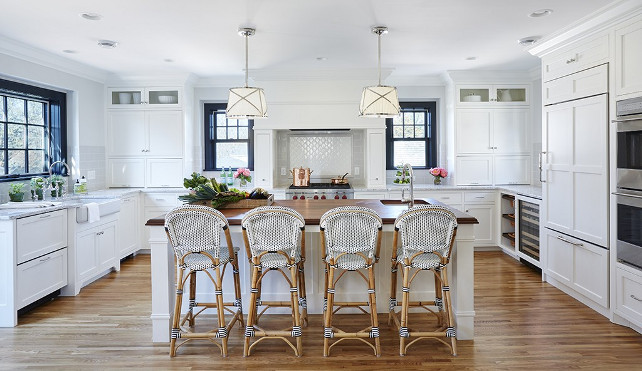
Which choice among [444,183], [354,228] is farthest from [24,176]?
[444,183]

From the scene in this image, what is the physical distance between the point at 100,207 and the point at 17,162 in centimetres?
112

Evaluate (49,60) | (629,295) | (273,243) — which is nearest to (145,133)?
(49,60)

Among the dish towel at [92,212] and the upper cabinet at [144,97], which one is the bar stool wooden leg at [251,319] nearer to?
the dish towel at [92,212]

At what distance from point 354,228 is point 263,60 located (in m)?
3.41

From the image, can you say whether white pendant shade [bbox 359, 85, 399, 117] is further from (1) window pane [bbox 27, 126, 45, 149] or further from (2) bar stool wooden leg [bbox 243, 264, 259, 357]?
(1) window pane [bbox 27, 126, 45, 149]

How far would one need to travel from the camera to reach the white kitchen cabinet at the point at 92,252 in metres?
4.90

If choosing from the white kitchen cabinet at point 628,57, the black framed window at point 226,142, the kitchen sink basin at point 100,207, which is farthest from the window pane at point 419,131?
the kitchen sink basin at point 100,207

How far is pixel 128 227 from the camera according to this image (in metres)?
6.41

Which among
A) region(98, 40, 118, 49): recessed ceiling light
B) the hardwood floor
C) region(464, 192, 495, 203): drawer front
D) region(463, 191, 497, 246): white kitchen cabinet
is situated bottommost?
the hardwood floor

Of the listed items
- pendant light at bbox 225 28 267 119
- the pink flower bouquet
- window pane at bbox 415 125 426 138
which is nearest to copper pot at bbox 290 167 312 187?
the pink flower bouquet

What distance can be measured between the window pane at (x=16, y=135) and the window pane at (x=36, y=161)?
0.22 metres

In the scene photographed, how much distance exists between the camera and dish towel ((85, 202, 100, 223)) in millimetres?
5035

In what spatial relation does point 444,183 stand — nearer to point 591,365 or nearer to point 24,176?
point 591,365

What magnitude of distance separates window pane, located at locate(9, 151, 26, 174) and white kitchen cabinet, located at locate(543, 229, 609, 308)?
5.74 m
